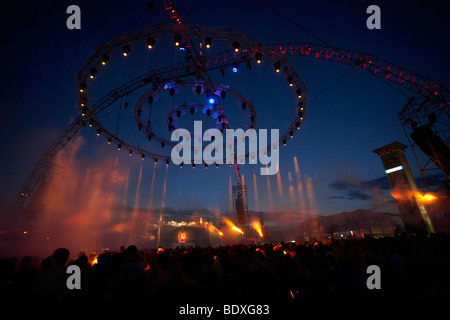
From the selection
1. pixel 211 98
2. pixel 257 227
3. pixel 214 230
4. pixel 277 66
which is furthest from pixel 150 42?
pixel 214 230

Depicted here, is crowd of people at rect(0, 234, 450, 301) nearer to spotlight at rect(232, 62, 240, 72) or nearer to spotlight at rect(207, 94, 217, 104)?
spotlight at rect(232, 62, 240, 72)

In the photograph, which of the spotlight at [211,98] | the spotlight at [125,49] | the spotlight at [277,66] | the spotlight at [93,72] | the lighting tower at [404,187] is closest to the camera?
the spotlight at [125,49]

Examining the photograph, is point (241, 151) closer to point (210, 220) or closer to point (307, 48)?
point (307, 48)

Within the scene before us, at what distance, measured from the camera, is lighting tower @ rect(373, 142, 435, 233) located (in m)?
28.4

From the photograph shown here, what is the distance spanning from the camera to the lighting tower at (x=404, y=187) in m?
28.4

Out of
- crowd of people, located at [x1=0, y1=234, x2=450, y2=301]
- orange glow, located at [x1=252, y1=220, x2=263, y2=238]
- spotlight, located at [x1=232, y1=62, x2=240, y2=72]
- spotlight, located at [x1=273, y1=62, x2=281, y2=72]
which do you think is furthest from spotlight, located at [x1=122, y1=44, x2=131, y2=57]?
orange glow, located at [x1=252, y1=220, x2=263, y2=238]

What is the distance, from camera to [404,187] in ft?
100.0

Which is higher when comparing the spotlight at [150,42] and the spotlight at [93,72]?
the spotlight at [150,42]

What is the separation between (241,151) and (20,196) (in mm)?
37167

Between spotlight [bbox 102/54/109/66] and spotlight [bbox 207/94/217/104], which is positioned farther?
spotlight [bbox 207/94/217/104]

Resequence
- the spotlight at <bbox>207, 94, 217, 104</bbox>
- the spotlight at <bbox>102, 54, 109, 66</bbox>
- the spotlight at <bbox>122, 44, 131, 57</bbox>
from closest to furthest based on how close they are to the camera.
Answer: the spotlight at <bbox>122, 44, 131, 57</bbox>, the spotlight at <bbox>102, 54, 109, 66</bbox>, the spotlight at <bbox>207, 94, 217, 104</bbox>

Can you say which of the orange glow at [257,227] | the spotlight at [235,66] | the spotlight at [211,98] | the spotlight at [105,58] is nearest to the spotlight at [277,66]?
the spotlight at [235,66]

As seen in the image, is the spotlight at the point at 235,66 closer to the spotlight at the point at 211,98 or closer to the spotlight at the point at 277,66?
the spotlight at the point at 277,66

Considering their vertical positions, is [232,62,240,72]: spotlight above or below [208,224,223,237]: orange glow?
above
